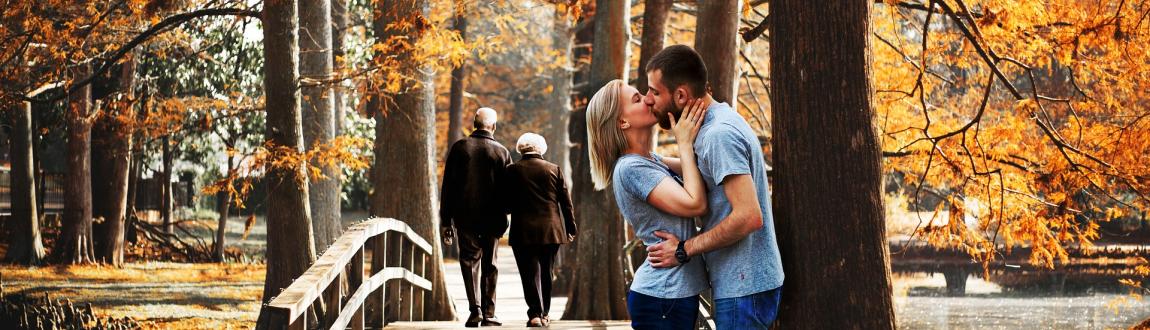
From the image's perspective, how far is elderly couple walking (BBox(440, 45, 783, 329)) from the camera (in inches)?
167

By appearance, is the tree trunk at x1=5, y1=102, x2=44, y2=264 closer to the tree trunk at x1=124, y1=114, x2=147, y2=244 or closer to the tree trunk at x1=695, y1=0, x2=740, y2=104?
the tree trunk at x1=124, y1=114, x2=147, y2=244

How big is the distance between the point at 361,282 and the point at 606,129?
12.9 feet

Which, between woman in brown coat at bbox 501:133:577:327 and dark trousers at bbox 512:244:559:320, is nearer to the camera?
woman in brown coat at bbox 501:133:577:327

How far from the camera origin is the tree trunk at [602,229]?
45.2ft

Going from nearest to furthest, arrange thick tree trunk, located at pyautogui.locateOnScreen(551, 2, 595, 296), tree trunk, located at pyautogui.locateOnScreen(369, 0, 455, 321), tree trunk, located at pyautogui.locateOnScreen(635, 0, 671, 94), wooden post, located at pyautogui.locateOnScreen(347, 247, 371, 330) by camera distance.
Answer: wooden post, located at pyautogui.locateOnScreen(347, 247, 371, 330)
tree trunk, located at pyautogui.locateOnScreen(369, 0, 455, 321)
tree trunk, located at pyautogui.locateOnScreen(635, 0, 671, 94)
thick tree trunk, located at pyautogui.locateOnScreen(551, 2, 595, 296)

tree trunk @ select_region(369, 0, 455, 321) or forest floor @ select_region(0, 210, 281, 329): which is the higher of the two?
tree trunk @ select_region(369, 0, 455, 321)

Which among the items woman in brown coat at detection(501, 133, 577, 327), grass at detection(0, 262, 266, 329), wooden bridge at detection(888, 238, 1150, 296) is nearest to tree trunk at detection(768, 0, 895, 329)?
woman in brown coat at detection(501, 133, 577, 327)

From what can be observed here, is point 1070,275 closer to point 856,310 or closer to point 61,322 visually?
point 61,322

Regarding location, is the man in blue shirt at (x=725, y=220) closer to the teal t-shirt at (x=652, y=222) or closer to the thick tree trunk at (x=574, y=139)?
the teal t-shirt at (x=652, y=222)

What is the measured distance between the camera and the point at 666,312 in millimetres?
4371

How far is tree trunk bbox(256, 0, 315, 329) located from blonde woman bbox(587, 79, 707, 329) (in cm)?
911

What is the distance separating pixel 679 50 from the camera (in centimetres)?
431

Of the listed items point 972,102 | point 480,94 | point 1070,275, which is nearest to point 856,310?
point 972,102

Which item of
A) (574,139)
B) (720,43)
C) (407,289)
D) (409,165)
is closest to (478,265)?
(407,289)
